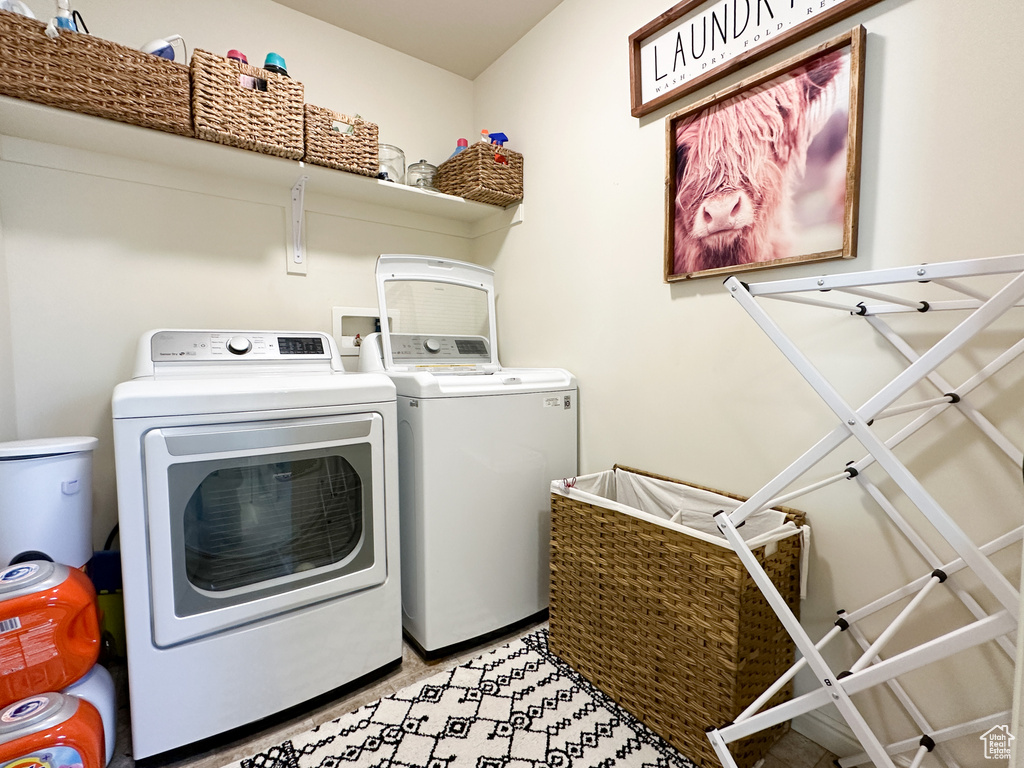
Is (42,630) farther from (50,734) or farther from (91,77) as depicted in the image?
(91,77)

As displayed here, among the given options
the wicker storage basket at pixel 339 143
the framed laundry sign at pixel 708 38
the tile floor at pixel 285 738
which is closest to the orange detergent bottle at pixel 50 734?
the tile floor at pixel 285 738

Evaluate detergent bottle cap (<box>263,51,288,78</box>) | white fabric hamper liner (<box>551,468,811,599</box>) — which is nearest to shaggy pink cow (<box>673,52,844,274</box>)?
white fabric hamper liner (<box>551,468,811,599</box>)

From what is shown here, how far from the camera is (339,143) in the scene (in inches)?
65.9

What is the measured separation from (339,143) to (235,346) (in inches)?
32.3

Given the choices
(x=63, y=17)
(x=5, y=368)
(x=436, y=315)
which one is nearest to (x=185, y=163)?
(x=63, y=17)

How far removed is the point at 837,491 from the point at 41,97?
2.35m

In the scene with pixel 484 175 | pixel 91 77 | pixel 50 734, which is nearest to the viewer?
pixel 50 734

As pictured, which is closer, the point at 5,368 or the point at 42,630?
the point at 42,630

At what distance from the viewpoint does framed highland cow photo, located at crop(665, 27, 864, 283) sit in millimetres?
1122

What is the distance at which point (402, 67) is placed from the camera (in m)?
2.18

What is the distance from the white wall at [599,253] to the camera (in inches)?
38.9

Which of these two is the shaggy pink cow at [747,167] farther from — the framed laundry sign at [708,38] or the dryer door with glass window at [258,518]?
the dryer door with glass window at [258,518]

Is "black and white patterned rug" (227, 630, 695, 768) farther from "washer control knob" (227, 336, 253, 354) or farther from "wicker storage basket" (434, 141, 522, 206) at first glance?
"wicker storage basket" (434, 141, 522, 206)

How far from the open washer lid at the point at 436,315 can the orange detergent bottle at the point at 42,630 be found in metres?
1.05
